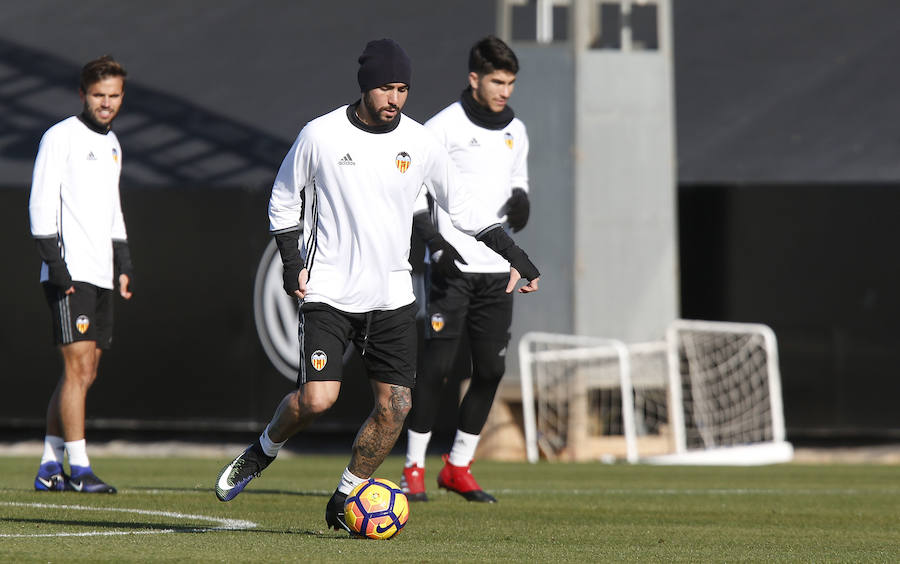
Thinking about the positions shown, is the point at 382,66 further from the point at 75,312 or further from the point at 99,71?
the point at 75,312

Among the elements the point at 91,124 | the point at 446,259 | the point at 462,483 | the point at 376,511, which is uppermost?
the point at 91,124

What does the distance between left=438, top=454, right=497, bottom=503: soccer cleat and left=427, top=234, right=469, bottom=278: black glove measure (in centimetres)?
111

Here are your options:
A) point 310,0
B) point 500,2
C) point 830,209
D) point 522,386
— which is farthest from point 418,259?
point 310,0

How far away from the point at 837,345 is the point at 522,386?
317cm

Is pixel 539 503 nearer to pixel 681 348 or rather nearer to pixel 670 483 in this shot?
pixel 670 483

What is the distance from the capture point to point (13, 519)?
666 cm

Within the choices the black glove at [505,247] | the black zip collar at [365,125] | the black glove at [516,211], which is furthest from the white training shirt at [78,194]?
the black glove at [505,247]

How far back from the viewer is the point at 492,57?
8.20 meters

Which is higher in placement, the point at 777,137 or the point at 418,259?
the point at 777,137

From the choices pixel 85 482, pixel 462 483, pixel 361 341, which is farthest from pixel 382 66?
pixel 85 482

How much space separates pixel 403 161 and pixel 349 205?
313 mm

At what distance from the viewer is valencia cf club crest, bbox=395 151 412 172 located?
6.25 meters

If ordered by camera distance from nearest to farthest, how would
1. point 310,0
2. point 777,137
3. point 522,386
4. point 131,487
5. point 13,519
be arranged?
point 13,519, point 131,487, point 522,386, point 777,137, point 310,0

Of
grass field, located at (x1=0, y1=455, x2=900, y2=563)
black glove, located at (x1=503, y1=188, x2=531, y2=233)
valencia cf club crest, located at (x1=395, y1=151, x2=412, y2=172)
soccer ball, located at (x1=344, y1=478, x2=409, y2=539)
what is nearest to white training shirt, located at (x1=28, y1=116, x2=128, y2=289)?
grass field, located at (x1=0, y1=455, x2=900, y2=563)
